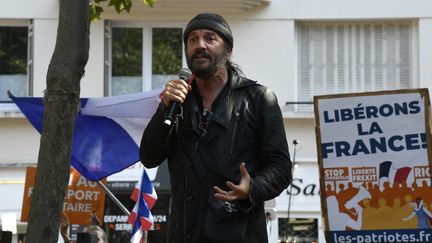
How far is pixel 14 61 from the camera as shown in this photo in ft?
61.2

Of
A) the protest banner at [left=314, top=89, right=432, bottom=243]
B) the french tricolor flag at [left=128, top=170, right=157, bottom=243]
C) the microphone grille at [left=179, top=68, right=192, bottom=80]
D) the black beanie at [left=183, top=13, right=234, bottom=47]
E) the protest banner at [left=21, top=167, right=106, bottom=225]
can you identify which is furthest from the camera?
the protest banner at [left=21, top=167, right=106, bottom=225]

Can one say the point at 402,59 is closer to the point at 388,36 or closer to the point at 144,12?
the point at 388,36

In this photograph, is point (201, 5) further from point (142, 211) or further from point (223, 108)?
point (223, 108)

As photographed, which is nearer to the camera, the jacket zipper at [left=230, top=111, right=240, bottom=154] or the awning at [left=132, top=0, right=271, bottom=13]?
the jacket zipper at [left=230, top=111, right=240, bottom=154]

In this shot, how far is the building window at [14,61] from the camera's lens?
60.8ft

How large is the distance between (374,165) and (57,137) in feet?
10.5

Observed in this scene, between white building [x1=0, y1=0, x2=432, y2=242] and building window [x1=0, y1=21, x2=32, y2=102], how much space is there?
0.06 ft

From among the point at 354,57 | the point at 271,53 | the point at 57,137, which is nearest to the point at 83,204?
the point at 271,53

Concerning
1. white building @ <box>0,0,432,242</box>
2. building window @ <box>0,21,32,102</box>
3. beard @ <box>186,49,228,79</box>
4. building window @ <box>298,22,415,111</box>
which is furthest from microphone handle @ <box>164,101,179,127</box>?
building window @ <box>0,21,32,102</box>

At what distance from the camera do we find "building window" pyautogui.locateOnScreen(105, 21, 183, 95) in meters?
18.5

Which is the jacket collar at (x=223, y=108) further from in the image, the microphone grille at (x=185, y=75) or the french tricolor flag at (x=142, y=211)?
the french tricolor flag at (x=142, y=211)

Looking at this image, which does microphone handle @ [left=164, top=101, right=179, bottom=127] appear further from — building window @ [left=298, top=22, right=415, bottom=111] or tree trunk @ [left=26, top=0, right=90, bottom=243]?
building window @ [left=298, top=22, right=415, bottom=111]

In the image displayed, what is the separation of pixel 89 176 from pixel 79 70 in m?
5.23

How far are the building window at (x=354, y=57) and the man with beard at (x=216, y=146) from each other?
14.7m
